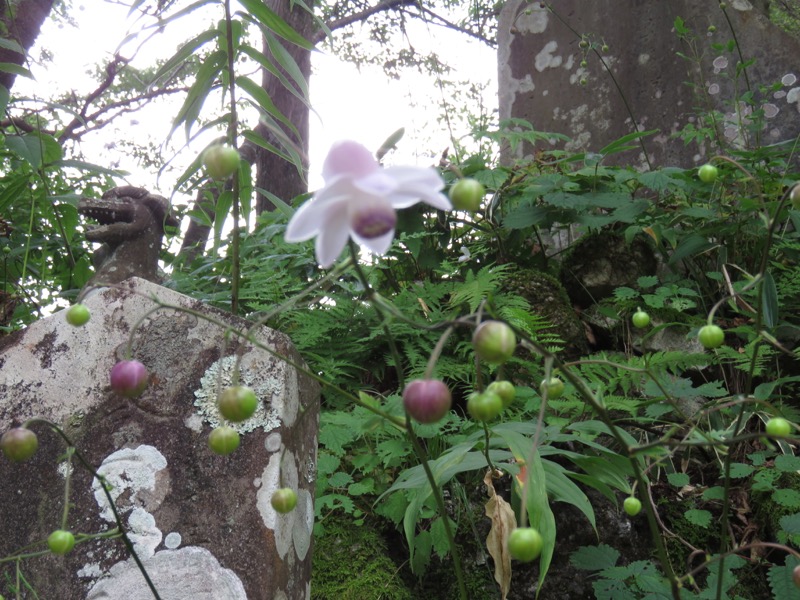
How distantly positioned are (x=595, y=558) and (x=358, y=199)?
144 centimetres

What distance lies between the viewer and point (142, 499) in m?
1.55

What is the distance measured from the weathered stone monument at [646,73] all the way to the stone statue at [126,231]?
250cm

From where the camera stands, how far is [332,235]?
708mm

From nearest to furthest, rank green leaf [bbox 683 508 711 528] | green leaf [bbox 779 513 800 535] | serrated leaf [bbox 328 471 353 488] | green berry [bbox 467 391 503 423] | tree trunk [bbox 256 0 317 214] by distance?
green berry [bbox 467 391 503 423] < green leaf [bbox 779 513 800 535] < green leaf [bbox 683 508 711 528] < serrated leaf [bbox 328 471 353 488] < tree trunk [bbox 256 0 317 214]

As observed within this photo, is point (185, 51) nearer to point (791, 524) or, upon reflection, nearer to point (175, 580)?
point (175, 580)

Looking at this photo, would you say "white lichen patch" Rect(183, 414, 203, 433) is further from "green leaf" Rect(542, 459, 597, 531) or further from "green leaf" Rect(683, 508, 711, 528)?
"green leaf" Rect(683, 508, 711, 528)

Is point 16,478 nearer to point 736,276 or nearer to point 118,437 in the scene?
point 118,437

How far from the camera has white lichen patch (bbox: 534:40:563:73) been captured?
4523 mm

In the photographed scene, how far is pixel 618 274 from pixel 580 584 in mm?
1633

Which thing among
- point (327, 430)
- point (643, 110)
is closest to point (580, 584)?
point (327, 430)

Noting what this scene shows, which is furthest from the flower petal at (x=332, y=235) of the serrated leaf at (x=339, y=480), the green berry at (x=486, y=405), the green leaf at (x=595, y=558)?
the serrated leaf at (x=339, y=480)

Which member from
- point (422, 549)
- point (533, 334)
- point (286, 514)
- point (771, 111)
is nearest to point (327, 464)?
point (422, 549)

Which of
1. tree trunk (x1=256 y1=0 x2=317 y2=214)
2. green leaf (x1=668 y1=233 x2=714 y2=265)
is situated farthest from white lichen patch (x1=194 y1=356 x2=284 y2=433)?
tree trunk (x1=256 y1=0 x2=317 y2=214)

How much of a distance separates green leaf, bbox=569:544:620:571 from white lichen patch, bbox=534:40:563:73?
3572 mm
